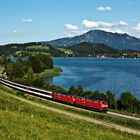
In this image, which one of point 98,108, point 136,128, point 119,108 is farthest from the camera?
point 119,108

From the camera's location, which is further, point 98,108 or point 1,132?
point 98,108

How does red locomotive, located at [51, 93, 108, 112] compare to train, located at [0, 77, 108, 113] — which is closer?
red locomotive, located at [51, 93, 108, 112]

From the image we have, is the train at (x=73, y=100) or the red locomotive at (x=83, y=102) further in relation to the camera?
the train at (x=73, y=100)

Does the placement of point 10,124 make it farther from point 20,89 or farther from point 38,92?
point 20,89

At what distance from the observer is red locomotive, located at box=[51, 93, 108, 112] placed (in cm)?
6406

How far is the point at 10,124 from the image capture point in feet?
64.8

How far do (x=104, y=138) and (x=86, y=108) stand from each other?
48.7 metres

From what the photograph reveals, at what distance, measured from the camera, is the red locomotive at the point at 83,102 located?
64.1 meters

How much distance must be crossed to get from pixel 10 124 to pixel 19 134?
2353 mm

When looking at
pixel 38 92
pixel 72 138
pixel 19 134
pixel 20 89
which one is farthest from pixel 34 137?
pixel 20 89

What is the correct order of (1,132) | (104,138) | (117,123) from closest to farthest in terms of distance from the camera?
(1,132) < (104,138) < (117,123)

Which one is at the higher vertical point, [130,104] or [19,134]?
[19,134]

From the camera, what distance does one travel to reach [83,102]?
2729 inches

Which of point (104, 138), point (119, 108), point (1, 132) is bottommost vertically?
point (119, 108)
